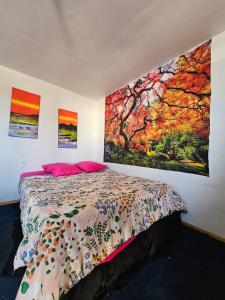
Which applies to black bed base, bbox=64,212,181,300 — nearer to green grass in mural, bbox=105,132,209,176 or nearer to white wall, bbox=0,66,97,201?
green grass in mural, bbox=105,132,209,176

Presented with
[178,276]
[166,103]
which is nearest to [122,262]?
[178,276]

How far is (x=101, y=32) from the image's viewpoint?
1.69m

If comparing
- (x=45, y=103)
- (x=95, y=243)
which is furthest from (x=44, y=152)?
(x=95, y=243)

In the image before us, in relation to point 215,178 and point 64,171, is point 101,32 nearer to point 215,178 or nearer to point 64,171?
point 64,171

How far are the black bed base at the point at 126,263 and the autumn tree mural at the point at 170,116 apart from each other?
2.61 feet

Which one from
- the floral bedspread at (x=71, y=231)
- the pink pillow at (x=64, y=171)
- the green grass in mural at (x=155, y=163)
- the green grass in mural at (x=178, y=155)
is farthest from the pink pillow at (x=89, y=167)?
the floral bedspread at (x=71, y=231)

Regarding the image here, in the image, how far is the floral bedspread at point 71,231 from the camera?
81 centimetres

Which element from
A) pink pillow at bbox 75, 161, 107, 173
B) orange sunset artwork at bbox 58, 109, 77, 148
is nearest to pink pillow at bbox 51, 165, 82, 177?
pink pillow at bbox 75, 161, 107, 173

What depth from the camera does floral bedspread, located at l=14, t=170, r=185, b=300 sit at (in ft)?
2.66

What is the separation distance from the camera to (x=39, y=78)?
2.77 metres

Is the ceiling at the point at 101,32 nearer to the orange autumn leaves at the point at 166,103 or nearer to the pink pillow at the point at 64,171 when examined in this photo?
the orange autumn leaves at the point at 166,103

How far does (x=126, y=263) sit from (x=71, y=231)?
0.68m

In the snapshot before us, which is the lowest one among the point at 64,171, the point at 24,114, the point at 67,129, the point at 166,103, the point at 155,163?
the point at 64,171

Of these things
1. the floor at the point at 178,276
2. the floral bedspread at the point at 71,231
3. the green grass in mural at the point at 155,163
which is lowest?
the floor at the point at 178,276
